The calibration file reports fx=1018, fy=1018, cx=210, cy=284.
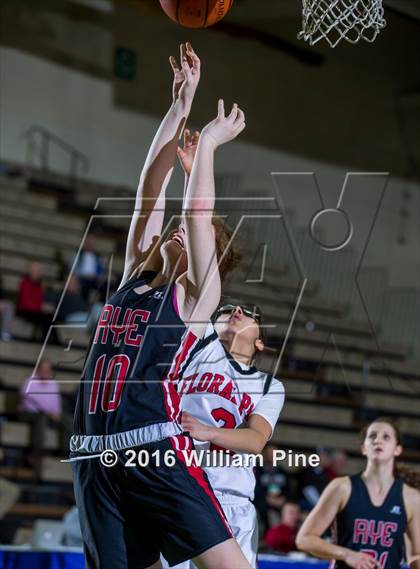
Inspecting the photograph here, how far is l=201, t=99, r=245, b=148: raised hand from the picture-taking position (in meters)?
3.46

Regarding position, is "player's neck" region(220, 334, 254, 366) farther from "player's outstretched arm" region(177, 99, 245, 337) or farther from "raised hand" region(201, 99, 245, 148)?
"raised hand" region(201, 99, 245, 148)

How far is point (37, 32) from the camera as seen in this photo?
50.1ft

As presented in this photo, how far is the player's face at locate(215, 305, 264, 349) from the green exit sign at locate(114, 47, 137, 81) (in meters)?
11.8

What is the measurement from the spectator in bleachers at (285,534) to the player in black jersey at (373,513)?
295 centimetres

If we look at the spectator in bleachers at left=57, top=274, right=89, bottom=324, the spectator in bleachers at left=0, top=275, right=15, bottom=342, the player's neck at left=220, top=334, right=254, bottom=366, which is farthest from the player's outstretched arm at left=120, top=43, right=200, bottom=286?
the spectator in bleachers at left=0, top=275, right=15, bottom=342

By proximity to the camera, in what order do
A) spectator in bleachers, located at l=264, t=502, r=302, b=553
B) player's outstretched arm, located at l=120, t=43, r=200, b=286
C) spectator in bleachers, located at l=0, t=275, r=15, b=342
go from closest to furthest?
1. player's outstretched arm, located at l=120, t=43, r=200, b=286
2. spectator in bleachers, located at l=264, t=502, r=302, b=553
3. spectator in bleachers, located at l=0, t=275, r=15, b=342

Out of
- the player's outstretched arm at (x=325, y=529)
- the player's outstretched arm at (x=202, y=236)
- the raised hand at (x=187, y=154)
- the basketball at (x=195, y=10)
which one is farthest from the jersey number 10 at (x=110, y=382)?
the player's outstretched arm at (x=325, y=529)

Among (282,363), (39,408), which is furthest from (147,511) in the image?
(282,363)

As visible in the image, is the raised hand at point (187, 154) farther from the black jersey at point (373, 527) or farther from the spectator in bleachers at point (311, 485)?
the spectator in bleachers at point (311, 485)

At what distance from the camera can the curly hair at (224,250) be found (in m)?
3.70

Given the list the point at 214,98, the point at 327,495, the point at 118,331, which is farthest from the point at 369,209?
the point at 118,331

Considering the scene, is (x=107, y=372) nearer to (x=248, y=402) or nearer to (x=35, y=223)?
(x=248, y=402)

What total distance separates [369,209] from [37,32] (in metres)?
5.76

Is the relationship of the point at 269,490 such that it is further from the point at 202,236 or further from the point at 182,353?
the point at 202,236
